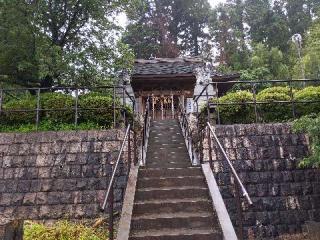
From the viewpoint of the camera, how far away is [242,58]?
27078mm

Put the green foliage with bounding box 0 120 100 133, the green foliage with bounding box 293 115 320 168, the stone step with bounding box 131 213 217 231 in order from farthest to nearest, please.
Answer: the green foliage with bounding box 0 120 100 133 → the green foliage with bounding box 293 115 320 168 → the stone step with bounding box 131 213 217 231

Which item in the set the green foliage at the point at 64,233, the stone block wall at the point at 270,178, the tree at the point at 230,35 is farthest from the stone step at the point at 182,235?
the tree at the point at 230,35

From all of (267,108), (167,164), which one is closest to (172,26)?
(267,108)

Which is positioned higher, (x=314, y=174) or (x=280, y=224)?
(x=314, y=174)

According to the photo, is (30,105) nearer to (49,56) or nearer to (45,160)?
(49,56)

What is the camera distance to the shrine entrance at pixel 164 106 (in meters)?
17.9

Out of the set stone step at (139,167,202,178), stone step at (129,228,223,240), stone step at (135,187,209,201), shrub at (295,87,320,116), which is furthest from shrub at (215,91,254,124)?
stone step at (129,228,223,240)

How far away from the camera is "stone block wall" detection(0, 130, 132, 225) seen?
7.86m

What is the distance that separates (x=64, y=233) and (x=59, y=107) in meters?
4.33

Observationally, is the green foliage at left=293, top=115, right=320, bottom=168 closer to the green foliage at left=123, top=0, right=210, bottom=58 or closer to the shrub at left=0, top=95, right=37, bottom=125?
the shrub at left=0, top=95, right=37, bottom=125

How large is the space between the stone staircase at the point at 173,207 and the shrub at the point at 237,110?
2.04 m

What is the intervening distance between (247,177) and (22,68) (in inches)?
289

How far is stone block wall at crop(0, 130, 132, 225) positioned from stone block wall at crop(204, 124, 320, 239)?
8.61 ft

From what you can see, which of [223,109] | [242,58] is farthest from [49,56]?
[242,58]
